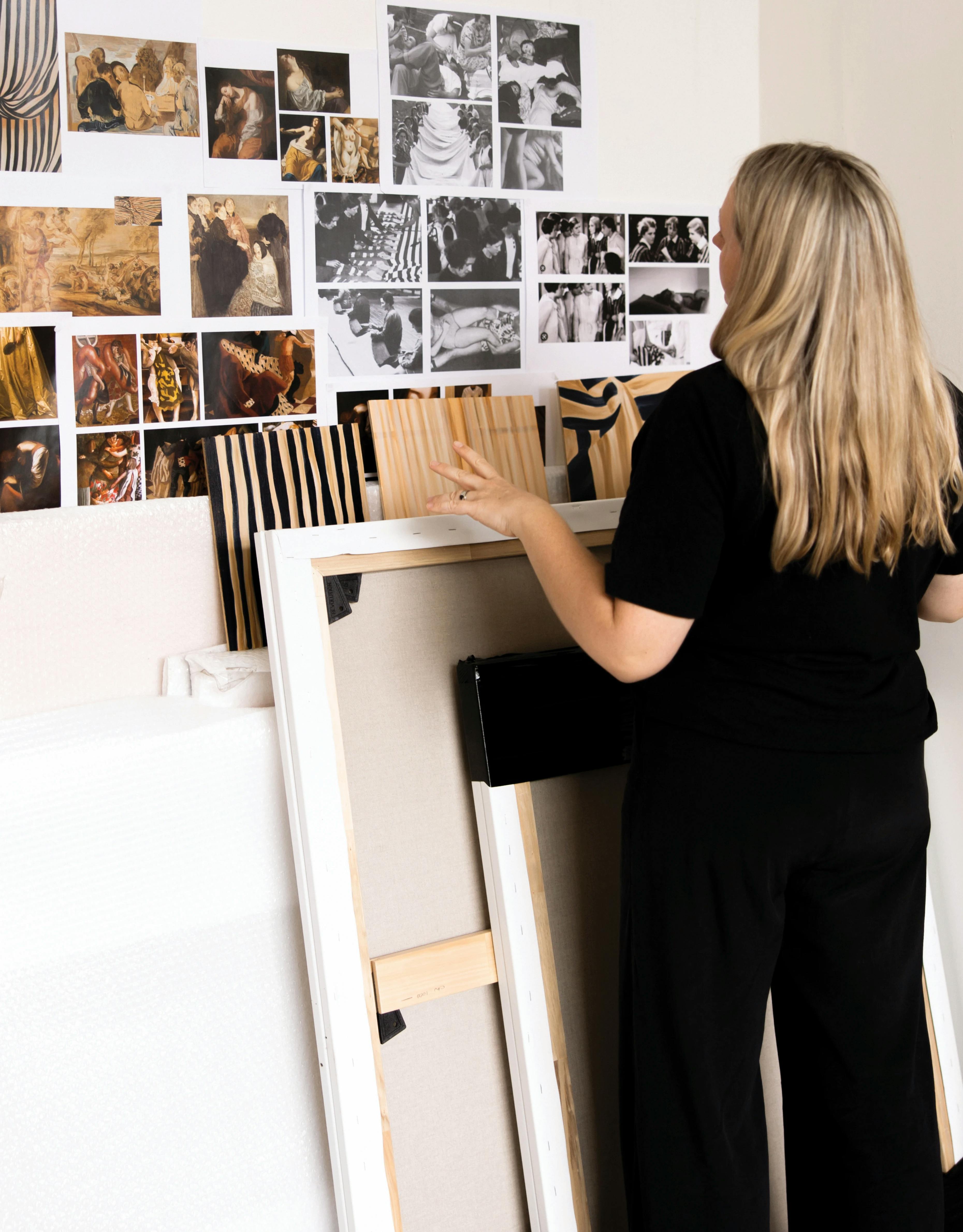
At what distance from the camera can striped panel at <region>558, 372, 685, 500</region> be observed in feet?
5.65

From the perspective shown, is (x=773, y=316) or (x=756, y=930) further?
(x=756, y=930)

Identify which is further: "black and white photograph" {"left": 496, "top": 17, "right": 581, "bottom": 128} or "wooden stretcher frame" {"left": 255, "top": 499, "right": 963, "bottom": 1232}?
"black and white photograph" {"left": 496, "top": 17, "right": 581, "bottom": 128}

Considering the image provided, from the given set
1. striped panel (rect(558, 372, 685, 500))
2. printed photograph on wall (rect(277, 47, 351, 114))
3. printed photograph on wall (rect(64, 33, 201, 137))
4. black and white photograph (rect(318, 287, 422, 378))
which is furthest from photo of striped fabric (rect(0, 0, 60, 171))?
striped panel (rect(558, 372, 685, 500))

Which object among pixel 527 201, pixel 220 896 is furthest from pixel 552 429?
pixel 220 896

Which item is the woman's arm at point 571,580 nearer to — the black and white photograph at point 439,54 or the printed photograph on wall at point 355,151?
the printed photograph on wall at point 355,151

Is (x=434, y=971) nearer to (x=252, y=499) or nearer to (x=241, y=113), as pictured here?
(x=252, y=499)

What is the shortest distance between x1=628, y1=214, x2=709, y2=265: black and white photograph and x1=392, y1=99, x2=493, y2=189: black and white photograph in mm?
294

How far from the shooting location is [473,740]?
1.37m

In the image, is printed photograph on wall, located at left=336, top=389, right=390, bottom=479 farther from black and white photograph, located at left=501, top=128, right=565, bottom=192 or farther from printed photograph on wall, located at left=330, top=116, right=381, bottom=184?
black and white photograph, located at left=501, top=128, right=565, bottom=192

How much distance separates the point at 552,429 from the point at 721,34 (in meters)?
0.80

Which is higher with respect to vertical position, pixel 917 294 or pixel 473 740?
pixel 917 294

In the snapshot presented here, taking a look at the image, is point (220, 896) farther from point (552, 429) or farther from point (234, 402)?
point (552, 429)

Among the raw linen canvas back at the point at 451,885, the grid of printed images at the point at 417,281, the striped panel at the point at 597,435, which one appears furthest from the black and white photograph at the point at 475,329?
the raw linen canvas back at the point at 451,885

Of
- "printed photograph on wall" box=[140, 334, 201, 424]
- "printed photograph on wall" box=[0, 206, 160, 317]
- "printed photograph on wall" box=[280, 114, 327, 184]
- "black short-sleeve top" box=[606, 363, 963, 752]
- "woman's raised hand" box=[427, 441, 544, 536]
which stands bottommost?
"black short-sleeve top" box=[606, 363, 963, 752]
